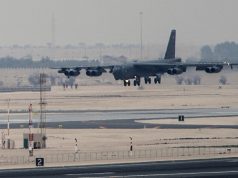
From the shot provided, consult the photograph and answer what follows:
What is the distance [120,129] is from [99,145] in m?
17.0

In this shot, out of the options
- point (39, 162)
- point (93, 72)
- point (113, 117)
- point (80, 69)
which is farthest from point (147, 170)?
point (93, 72)

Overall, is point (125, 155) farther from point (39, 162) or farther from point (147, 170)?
point (147, 170)

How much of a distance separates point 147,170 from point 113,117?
57844 mm

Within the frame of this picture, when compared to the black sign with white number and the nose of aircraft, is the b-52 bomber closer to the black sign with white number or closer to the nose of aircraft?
the nose of aircraft

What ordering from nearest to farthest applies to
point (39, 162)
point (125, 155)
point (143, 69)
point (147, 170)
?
point (147, 170) → point (39, 162) → point (125, 155) → point (143, 69)

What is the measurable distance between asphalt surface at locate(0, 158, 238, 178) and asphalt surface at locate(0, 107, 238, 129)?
118 ft

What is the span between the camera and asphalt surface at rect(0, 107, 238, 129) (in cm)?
12138

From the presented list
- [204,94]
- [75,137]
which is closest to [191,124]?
[75,137]

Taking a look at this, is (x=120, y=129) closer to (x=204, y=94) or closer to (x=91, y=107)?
(x=91, y=107)

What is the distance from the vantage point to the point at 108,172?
76688 mm

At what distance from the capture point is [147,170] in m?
77.8

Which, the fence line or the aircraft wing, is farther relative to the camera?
the aircraft wing

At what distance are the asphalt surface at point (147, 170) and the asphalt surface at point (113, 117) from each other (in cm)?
3592

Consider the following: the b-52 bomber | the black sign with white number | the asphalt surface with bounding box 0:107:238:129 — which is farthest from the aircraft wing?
the black sign with white number
